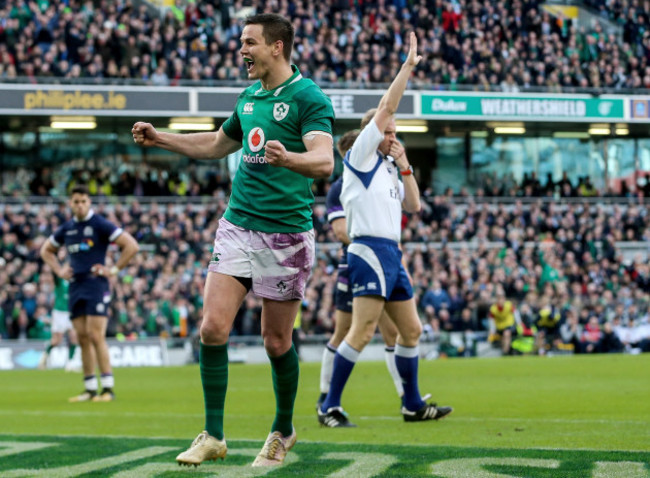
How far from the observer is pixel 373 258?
8.09m

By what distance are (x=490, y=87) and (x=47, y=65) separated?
13943mm

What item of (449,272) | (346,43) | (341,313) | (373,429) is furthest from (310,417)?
(346,43)

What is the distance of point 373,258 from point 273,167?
2.63 metres

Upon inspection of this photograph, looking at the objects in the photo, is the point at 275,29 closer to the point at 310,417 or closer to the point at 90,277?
the point at 310,417

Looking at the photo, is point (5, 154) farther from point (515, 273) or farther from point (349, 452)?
point (349, 452)

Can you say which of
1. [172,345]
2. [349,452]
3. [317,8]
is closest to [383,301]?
[349,452]

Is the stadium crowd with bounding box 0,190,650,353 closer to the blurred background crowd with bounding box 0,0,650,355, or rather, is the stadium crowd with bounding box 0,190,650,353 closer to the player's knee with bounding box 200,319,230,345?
the blurred background crowd with bounding box 0,0,650,355

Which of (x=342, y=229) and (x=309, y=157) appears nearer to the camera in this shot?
(x=309, y=157)

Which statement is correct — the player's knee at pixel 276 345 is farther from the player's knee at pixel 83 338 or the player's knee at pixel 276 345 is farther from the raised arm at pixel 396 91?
the player's knee at pixel 83 338

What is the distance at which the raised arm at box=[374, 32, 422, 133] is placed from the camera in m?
6.95

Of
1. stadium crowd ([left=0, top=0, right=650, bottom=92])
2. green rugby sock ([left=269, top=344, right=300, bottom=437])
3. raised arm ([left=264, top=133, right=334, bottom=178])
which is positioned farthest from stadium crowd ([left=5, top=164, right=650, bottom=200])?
raised arm ([left=264, top=133, right=334, bottom=178])

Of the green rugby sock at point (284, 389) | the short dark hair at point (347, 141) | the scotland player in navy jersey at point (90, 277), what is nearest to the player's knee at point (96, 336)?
the scotland player in navy jersey at point (90, 277)

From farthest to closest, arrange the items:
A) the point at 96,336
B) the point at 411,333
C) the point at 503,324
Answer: the point at 503,324, the point at 96,336, the point at 411,333

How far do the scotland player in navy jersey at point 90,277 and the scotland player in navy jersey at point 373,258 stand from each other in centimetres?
427
